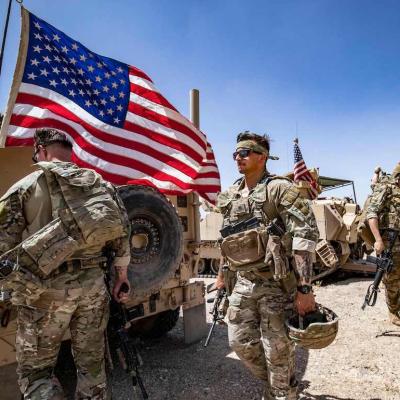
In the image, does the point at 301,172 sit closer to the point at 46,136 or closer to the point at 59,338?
the point at 46,136

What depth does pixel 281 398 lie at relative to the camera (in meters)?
2.62

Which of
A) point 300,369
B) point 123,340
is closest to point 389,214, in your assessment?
point 300,369

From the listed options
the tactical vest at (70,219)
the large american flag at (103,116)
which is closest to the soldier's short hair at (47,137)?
the tactical vest at (70,219)

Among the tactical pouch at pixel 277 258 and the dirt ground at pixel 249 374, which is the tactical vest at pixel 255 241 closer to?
the tactical pouch at pixel 277 258

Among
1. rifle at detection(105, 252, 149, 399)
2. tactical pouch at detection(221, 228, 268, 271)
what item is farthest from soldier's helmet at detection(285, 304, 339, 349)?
rifle at detection(105, 252, 149, 399)

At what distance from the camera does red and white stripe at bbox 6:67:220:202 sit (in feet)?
11.5

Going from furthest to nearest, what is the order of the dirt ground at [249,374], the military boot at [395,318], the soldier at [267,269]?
the military boot at [395,318], the dirt ground at [249,374], the soldier at [267,269]

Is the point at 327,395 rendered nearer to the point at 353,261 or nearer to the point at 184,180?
the point at 184,180

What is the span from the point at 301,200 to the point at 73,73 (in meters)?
2.57

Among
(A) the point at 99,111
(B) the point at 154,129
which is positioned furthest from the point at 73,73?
(B) the point at 154,129

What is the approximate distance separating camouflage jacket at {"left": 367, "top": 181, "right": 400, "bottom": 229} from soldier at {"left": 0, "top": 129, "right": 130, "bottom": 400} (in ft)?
11.4

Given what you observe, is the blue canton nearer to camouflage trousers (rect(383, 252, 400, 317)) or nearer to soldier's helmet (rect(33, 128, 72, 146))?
soldier's helmet (rect(33, 128, 72, 146))

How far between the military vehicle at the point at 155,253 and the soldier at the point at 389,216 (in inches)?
84.4

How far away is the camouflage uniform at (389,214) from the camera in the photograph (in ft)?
16.0
